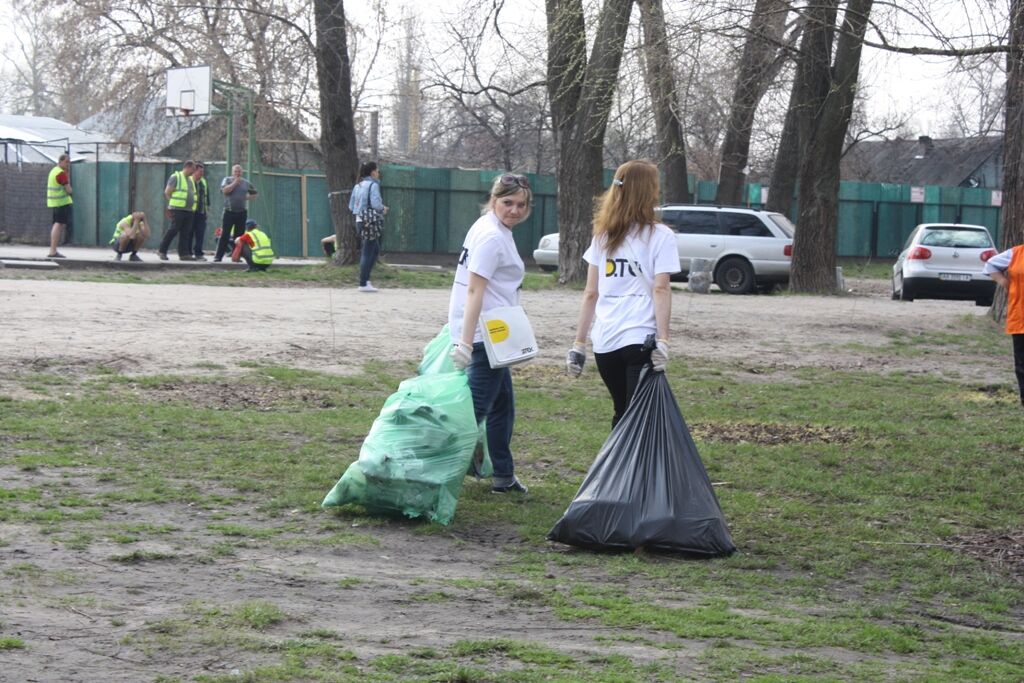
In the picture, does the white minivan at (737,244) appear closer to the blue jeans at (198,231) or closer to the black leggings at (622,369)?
the blue jeans at (198,231)

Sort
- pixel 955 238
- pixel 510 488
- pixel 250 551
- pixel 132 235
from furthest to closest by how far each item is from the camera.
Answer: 1. pixel 955 238
2. pixel 132 235
3. pixel 510 488
4. pixel 250 551

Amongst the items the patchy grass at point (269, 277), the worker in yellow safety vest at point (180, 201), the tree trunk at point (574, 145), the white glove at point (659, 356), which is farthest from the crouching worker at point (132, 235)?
the white glove at point (659, 356)

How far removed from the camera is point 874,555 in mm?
5594

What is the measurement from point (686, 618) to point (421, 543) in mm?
1452

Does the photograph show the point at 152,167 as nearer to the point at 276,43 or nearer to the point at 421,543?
the point at 276,43

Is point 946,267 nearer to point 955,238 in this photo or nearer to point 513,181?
point 955,238

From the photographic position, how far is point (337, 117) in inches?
853

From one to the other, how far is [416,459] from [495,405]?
0.79 metres

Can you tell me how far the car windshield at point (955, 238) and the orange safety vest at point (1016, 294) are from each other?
13965 millimetres

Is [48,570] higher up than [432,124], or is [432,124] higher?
[432,124]

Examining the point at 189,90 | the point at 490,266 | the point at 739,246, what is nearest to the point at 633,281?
the point at 490,266

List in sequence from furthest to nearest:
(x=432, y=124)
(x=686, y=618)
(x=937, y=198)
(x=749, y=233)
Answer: (x=432, y=124)
(x=937, y=198)
(x=749, y=233)
(x=686, y=618)

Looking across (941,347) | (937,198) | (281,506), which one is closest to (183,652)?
(281,506)

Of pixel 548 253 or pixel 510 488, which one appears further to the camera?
pixel 548 253
